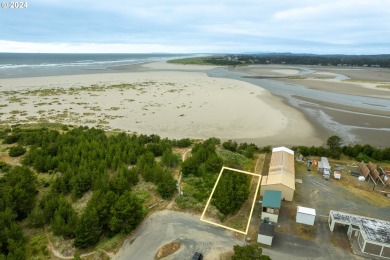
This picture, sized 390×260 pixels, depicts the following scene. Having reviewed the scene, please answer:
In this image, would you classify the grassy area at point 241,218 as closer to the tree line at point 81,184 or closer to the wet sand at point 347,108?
the tree line at point 81,184

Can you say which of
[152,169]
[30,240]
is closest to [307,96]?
[152,169]

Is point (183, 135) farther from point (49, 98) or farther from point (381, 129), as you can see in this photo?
point (49, 98)

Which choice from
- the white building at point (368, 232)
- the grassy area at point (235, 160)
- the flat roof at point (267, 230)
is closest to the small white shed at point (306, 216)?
the white building at point (368, 232)

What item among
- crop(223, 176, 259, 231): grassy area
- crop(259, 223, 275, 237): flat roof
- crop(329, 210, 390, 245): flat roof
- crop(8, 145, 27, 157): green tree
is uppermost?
crop(8, 145, 27, 157): green tree

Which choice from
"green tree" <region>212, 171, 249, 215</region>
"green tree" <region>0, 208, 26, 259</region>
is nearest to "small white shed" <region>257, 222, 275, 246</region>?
"green tree" <region>212, 171, 249, 215</region>

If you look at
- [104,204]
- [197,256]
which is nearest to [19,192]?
[104,204]

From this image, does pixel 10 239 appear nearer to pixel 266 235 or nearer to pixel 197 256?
pixel 197 256

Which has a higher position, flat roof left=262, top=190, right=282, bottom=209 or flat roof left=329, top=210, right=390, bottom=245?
flat roof left=262, top=190, right=282, bottom=209

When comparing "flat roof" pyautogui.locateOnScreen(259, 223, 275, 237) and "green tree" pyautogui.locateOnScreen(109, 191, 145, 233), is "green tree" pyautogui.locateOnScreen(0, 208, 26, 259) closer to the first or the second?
"green tree" pyautogui.locateOnScreen(109, 191, 145, 233)

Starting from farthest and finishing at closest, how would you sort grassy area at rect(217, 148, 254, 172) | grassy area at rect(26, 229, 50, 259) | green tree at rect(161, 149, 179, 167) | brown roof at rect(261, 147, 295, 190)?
grassy area at rect(217, 148, 254, 172) < green tree at rect(161, 149, 179, 167) < brown roof at rect(261, 147, 295, 190) < grassy area at rect(26, 229, 50, 259)
